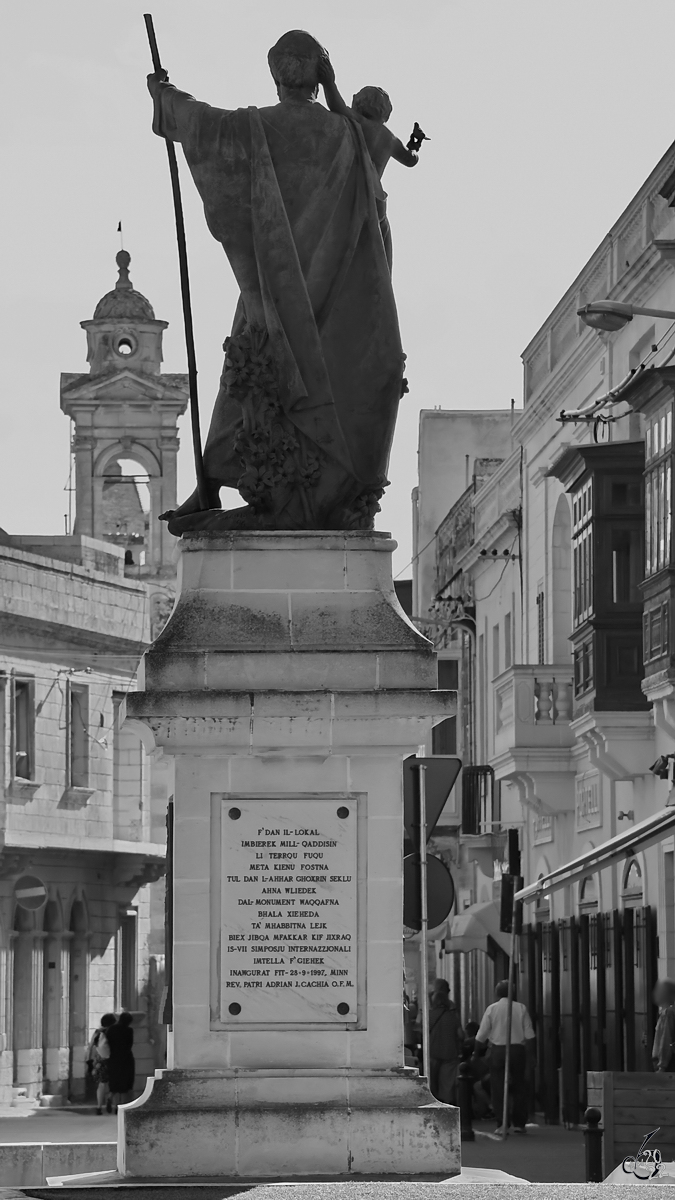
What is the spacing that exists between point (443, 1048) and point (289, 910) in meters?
15.4

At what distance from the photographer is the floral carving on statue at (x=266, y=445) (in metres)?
12.9

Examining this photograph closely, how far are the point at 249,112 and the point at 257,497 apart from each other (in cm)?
186

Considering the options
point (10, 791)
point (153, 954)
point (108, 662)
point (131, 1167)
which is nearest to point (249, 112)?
point (131, 1167)

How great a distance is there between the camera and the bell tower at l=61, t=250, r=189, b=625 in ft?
239

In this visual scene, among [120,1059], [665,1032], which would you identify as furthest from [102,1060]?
[665,1032]

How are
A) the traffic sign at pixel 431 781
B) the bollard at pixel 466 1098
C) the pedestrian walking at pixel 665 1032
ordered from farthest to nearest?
the bollard at pixel 466 1098 → the pedestrian walking at pixel 665 1032 → the traffic sign at pixel 431 781

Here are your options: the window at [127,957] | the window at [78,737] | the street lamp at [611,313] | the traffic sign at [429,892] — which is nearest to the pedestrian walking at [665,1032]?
the street lamp at [611,313]

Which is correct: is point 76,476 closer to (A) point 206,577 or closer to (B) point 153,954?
(B) point 153,954

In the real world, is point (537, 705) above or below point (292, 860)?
above

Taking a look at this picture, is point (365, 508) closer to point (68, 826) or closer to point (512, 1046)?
point (512, 1046)

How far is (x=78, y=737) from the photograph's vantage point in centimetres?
4991

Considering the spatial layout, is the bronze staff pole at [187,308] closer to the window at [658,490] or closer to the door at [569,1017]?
the window at [658,490]

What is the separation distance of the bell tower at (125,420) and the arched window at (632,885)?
40.2 m

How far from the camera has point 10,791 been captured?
154ft
